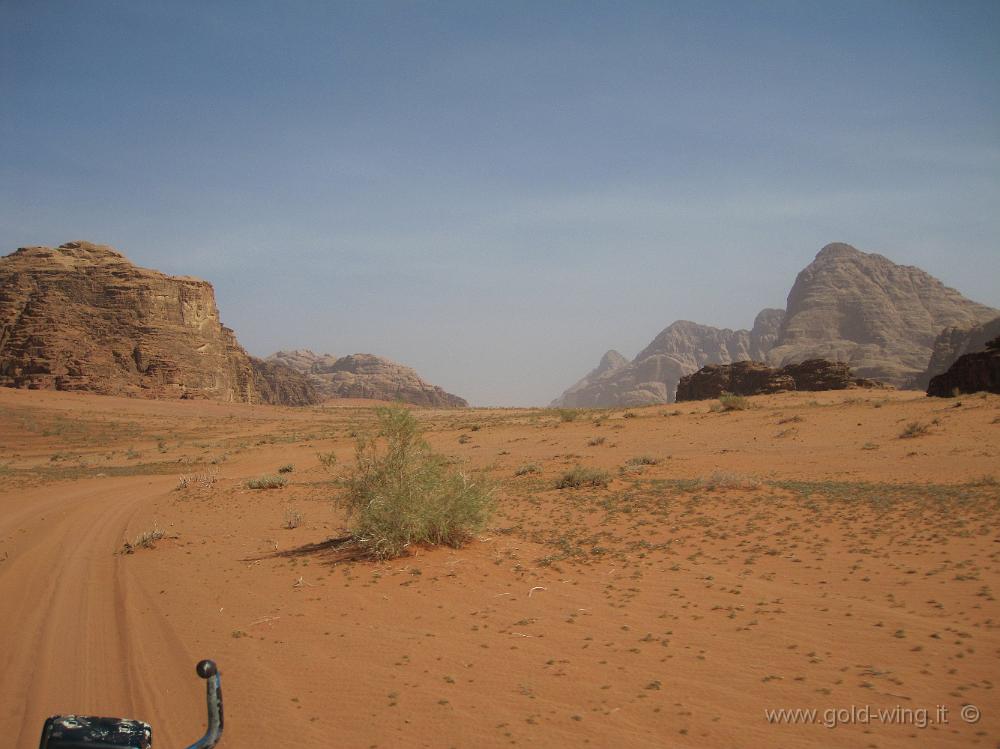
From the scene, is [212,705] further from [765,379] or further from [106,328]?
[106,328]

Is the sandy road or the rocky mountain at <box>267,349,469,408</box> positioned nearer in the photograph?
the sandy road

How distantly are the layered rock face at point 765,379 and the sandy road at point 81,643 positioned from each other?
44.5 m

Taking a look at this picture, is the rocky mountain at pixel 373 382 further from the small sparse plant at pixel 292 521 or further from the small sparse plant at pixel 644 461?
the small sparse plant at pixel 292 521

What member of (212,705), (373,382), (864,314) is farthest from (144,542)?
(864,314)

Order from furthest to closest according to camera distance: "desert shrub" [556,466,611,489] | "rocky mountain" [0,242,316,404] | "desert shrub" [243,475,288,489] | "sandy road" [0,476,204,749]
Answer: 1. "rocky mountain" [0,242,316,404]
2. "desert shrub" [243,475,288,489]
3. "desert shrub" [556,466,611,489]
4. "sandy road" [0,476,204,749]

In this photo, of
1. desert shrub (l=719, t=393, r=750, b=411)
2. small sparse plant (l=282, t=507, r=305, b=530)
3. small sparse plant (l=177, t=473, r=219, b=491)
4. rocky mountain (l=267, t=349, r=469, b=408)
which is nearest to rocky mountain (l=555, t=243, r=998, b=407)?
rocky mountain (l=267, t=349, r=469, b=408)

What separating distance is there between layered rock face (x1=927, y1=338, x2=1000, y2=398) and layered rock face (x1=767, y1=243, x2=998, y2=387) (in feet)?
234

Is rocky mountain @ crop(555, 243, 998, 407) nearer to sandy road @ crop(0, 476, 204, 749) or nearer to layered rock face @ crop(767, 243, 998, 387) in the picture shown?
layered rock face @ crop(767, 243, 998, 387)

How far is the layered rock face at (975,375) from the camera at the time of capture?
94.1 feet

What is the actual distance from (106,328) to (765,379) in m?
67.4

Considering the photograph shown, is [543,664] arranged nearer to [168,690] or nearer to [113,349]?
[168,690]

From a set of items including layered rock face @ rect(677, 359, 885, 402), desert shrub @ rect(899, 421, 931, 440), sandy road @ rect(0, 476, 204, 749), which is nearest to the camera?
sandy road @ rect(0, 476, 204, 749)

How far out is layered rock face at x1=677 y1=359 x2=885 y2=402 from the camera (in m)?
46.9

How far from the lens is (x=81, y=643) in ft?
21.8
